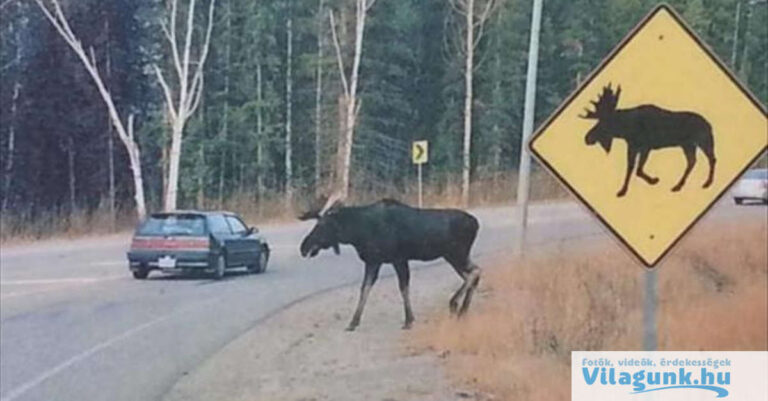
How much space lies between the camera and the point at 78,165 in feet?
12.5

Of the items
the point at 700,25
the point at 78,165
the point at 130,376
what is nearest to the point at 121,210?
the point at 78,165

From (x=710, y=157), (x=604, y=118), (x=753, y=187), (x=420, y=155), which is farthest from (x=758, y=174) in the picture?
(x=420, y=155)

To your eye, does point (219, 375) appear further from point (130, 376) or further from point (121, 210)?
point (121, 210)

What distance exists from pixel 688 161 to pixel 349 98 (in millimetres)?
928

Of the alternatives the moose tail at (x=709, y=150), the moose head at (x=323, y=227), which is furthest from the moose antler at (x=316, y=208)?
the moose tail at (x=709, y=150)

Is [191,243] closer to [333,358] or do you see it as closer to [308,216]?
[308,216]

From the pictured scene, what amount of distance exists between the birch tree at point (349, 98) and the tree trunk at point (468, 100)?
272 millimetres

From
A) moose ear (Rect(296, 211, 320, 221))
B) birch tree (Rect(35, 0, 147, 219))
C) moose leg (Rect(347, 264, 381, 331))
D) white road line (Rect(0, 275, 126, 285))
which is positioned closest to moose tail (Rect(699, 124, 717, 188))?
moose leg (Rect(347, 264, 381, 331))

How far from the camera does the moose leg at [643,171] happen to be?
12.1 ft

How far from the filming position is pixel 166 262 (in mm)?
3932

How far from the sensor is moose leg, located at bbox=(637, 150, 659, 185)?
369cm

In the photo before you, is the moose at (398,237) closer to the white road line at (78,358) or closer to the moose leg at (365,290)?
the moose leg at (365,290)

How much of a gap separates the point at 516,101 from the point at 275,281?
83cm

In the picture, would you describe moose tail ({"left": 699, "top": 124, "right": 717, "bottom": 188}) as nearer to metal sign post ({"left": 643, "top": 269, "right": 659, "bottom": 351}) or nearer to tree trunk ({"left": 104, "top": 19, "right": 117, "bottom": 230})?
metal sign post ({"left": 643, "top": 269, "right": 659, "bottom": 351})
